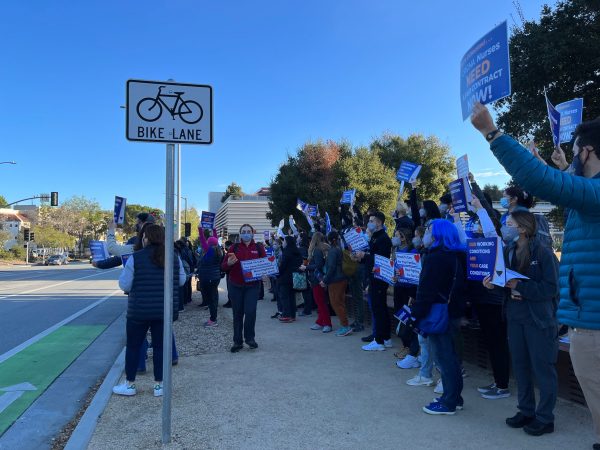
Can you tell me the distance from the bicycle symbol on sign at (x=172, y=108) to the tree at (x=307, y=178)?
20375 mm

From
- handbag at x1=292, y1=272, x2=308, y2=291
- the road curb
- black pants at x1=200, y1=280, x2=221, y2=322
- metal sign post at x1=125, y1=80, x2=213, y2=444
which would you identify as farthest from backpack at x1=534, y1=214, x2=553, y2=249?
black pants at x1=200, y1=280, x2=221, y2=322

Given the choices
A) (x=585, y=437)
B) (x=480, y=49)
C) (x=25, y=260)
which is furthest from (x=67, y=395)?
(x=25, y=260)

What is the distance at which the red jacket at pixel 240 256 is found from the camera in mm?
7395

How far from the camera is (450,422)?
4246 millimetres

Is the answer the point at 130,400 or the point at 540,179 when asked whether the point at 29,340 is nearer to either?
the point at 130,400

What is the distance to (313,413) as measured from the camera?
4543mm

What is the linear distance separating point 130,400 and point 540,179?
15.7ft

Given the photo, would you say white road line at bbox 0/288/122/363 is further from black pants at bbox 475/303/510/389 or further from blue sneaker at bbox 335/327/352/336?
black pants at bbox 475/303/510/389

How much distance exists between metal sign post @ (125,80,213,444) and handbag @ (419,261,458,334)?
2.39m

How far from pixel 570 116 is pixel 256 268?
194 inches

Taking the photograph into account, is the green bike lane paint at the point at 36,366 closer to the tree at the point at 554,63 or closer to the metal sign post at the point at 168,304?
the metal sign post at the point at 168,304

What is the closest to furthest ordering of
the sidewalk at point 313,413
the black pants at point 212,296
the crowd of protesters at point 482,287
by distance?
1. the crowd of protesters at point 482,287
2. the sidewalk at point 313,413
3. the black pants at point 212,296

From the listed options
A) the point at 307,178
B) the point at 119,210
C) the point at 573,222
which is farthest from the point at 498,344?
the point at 307,178

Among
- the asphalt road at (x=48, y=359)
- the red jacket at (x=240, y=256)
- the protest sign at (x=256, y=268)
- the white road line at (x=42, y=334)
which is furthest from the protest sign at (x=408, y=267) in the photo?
the white road line at (x=42, y=334)
